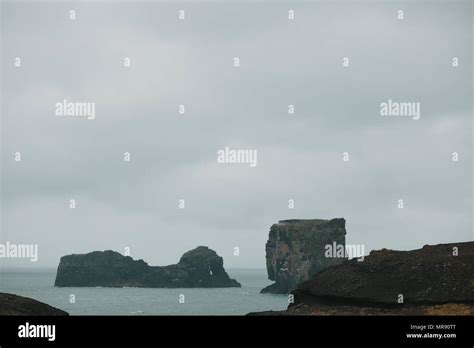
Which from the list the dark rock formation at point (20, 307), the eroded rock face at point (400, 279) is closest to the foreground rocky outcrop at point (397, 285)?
the eroded rock face at point (400, 279)

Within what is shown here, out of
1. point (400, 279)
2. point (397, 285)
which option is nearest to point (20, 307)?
point (397, 285)

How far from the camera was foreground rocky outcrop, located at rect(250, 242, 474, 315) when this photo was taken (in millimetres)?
65562

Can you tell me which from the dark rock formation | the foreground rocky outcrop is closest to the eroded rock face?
the foreground rocky outcrop

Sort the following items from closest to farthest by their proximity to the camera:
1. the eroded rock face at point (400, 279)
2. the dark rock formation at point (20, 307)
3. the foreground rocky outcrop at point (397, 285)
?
1. the dark rock formation at point (20, 307)
2. the foreground rocky outcrop at point (397, 285)
3. the eroded rock face at point (400, 279)

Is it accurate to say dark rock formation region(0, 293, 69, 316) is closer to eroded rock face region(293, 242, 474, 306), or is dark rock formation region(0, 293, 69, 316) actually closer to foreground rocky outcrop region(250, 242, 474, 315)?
foreground rocky outcrop region(250, 242, 474, 315)

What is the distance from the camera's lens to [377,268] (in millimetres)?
76562

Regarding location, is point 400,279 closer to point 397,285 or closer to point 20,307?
point 397,285

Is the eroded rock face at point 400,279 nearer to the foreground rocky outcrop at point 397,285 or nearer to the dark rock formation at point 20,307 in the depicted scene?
the foreground rocky outcrop at point 397,285

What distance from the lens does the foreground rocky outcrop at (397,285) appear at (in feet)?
215

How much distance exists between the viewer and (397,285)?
70.7 m
